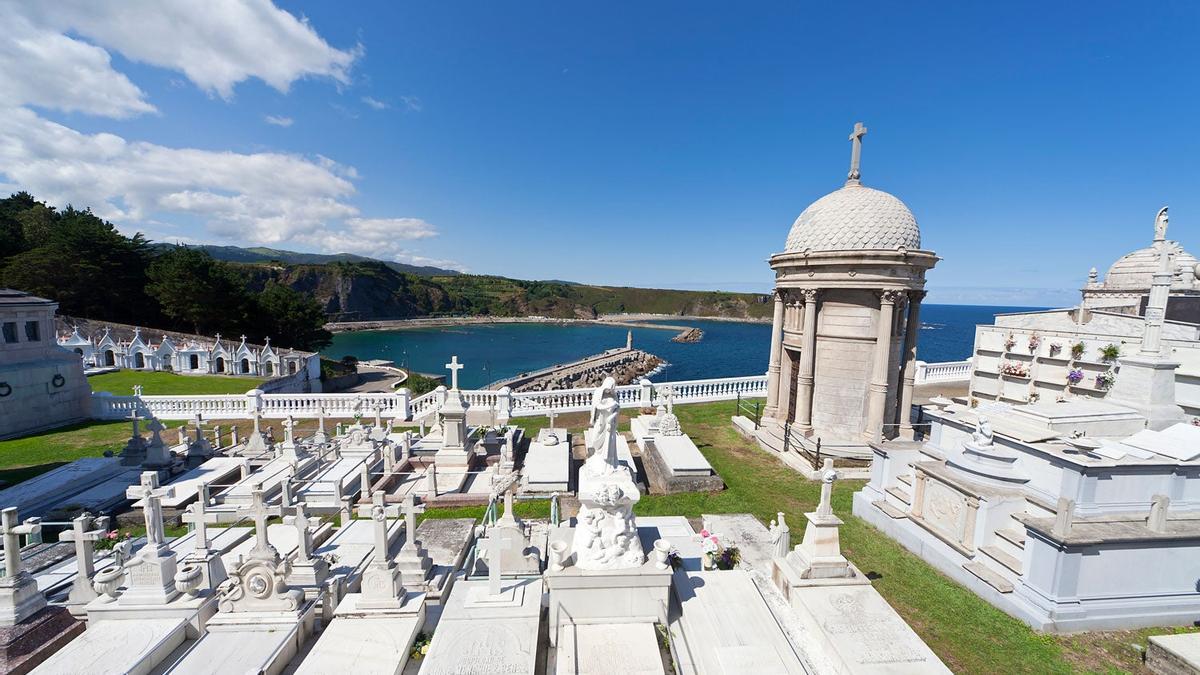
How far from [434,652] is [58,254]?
5902 centimetres

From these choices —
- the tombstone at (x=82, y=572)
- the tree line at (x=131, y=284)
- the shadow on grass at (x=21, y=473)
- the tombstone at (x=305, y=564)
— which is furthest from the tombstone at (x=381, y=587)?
the tree line at (x=131, y=284)

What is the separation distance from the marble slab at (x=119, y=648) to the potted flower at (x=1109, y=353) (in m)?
26.2

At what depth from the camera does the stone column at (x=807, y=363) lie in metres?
14.2

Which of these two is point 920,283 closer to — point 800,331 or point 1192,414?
point 800,331

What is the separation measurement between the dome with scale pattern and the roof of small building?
1738cm

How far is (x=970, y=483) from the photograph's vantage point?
26.5 ft

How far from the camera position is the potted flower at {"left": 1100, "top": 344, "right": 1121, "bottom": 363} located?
52.3 ft

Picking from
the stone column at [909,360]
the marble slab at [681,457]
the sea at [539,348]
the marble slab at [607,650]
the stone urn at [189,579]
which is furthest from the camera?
the sea at [539,348]

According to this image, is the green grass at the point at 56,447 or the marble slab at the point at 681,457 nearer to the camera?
the marble slab at the point at 681,457

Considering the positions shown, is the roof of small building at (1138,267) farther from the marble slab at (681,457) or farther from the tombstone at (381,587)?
the tombstone at (381,587)

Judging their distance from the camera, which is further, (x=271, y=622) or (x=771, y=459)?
(x=771, y=459)

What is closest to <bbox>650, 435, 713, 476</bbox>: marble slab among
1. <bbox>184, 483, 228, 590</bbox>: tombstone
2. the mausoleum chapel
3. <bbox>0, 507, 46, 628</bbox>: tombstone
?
the mausoleum chapel

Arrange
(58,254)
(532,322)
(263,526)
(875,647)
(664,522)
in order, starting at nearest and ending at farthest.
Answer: (875,647) < (263,526) < (664,522) < (58,254) < (532,322)

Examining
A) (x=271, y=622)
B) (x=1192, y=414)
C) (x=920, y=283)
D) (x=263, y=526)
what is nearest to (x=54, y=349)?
(x=263, y=526)
